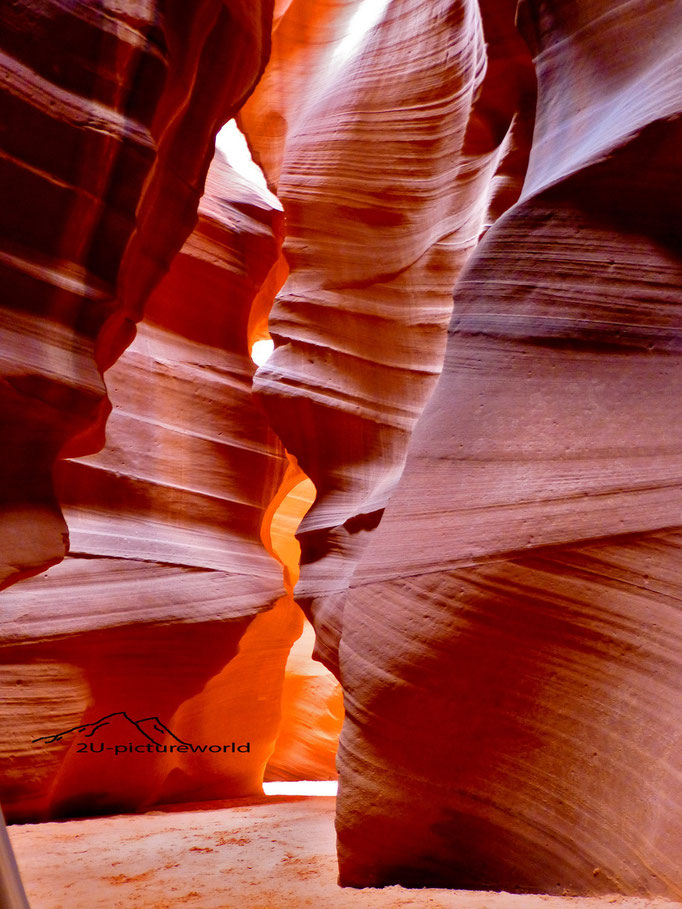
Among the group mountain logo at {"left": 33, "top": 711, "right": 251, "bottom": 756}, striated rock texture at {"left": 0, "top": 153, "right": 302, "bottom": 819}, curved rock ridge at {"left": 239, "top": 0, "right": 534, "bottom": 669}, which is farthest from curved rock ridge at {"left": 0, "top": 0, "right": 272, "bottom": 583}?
mountain logo at {"left": 33, "top": 711, "right": 251, "bottom": 756}

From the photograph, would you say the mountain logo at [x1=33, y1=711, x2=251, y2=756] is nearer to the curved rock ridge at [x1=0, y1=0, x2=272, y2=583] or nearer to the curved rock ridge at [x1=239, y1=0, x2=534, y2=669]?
the curved rock ridge at [x1=239, y1=0, x2=534, y2=669]

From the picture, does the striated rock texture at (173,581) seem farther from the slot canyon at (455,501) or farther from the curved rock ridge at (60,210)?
the curved rock ridge at (60,210)

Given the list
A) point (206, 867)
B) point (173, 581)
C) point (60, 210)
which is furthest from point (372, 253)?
point (206, 867)

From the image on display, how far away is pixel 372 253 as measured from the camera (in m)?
6.62

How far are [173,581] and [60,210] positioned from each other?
3.65m

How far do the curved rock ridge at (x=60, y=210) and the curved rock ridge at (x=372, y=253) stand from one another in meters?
2.55

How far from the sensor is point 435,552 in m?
3.23

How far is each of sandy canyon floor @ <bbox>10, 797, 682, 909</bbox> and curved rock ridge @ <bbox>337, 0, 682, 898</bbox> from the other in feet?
0.82

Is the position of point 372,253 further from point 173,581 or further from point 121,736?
point 121,736

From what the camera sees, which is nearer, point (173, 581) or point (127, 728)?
point (127, 728)

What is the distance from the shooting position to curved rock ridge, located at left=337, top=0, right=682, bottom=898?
9.06ft

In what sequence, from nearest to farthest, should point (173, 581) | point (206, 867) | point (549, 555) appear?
point (549, 555), point (206, 867), point (173, 581)

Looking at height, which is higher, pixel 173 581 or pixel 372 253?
pixel 372 253

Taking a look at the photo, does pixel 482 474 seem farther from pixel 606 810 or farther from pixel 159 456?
pixel 159 456
